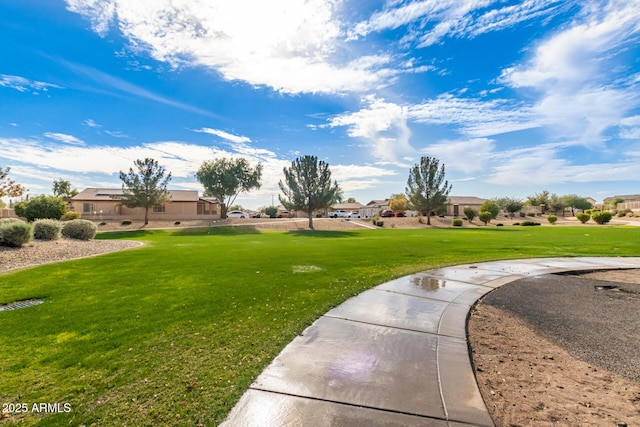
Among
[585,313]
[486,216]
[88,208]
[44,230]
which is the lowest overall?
[585,313]

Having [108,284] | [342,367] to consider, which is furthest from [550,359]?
[108,284]

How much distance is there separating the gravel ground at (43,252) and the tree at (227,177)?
39.8m

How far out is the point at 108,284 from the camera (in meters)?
6.99

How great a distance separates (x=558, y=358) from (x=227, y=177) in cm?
5436

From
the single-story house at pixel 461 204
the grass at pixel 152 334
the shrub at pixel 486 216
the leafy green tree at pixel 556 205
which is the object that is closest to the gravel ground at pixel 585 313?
the grass at pixel 152 334

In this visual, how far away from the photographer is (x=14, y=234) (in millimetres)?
11672

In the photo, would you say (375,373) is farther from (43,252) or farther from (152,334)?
(43,252)

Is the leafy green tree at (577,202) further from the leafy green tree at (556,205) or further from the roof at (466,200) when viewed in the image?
the roof at (466,200)

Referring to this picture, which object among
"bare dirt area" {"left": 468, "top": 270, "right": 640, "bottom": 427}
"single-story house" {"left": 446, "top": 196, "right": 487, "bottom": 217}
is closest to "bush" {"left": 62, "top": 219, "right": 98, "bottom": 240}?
"bare dirt area" {"left": 468, "top": 270, "right": 640, "bottom": 427}

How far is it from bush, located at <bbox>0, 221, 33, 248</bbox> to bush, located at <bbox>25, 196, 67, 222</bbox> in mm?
18162

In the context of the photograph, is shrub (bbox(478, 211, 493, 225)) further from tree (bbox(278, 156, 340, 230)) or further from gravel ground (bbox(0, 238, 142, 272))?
gravel ground (bbox(0, 238, 142, 272))

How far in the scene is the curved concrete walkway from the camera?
7.96 ft

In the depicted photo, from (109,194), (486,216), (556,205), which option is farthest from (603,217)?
(109,194)

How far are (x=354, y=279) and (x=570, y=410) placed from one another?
4763mm
